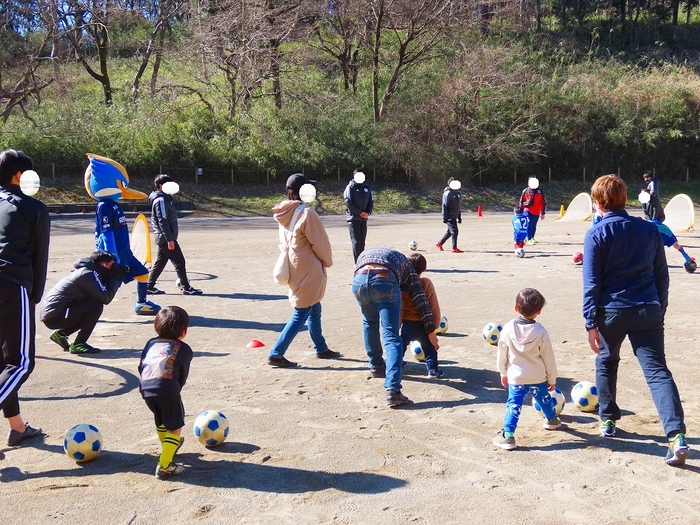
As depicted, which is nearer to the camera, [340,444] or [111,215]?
[340,444]

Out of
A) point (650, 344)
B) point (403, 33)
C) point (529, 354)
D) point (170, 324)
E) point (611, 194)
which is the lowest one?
point (529, 354)

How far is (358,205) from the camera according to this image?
13.1 meters

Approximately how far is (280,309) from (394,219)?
17.9 metres

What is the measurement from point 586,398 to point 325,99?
33017 millimetres

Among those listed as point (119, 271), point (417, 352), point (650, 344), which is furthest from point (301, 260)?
point (650, 344)

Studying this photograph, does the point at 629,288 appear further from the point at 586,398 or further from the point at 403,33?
the point at 403,33

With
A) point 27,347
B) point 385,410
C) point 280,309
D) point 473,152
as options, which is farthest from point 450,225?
point 473,152

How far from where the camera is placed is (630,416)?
539cm

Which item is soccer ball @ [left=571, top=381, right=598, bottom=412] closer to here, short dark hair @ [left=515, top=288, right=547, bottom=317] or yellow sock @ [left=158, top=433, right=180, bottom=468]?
short dark hair @ [left=515, top=288, right=547, bottom=317]

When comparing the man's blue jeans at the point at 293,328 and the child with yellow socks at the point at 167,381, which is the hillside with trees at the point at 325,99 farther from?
the child with yellow socks at the point at 167,381

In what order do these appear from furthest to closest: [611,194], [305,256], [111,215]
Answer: [111,215]
[305,256]
[611,194]

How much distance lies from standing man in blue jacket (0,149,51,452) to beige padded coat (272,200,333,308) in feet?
7.79

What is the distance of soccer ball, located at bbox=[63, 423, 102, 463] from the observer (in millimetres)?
4602

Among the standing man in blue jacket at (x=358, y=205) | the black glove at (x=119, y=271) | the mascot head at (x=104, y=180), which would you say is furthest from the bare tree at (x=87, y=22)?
the black glove at (x=119, y=271)
